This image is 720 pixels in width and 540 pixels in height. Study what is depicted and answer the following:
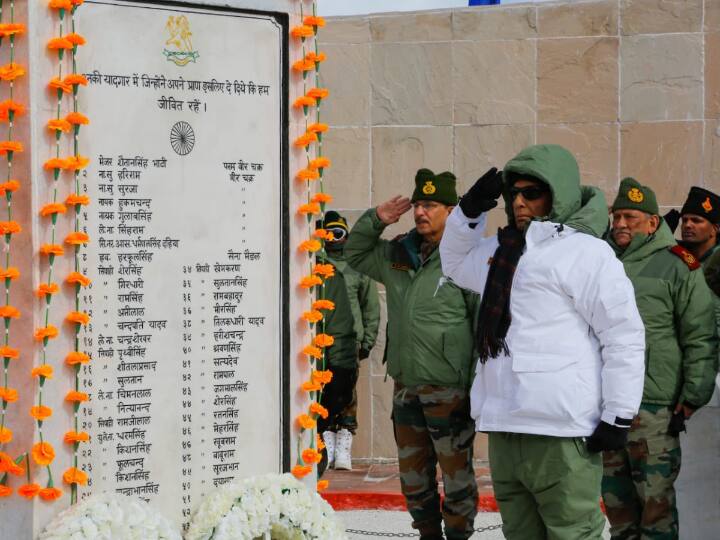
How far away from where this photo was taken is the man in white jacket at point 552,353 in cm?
525

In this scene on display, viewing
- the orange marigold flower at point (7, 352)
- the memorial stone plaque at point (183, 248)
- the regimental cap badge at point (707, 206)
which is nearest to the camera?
the orange marigold flower at point (7, 352)

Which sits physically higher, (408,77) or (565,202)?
(408,77)

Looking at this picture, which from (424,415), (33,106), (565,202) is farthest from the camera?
(424,415)

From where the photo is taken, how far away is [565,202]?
5465 mm

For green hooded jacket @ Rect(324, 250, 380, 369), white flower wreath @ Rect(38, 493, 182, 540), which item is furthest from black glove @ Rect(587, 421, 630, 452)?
green hooded jacket @ Rect(324, 250, 380, 369)

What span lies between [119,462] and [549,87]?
258 inches

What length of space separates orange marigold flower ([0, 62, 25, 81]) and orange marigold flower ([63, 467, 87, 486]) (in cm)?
142

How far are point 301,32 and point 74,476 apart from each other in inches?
77.8

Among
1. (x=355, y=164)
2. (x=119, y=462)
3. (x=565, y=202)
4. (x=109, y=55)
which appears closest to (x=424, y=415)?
(x=565, y=202)

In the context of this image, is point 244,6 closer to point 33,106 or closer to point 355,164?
point 33,106

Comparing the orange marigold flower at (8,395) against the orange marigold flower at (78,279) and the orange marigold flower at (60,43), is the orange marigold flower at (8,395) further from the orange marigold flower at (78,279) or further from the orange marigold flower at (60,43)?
the orange marigold flower at (60,43)

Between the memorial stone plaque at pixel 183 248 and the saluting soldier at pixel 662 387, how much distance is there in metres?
2.37

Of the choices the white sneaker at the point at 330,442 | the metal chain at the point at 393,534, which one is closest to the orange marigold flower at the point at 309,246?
the metal chain at the point at 393,534

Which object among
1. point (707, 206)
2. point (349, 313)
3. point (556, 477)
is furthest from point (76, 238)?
point (349, 313)
